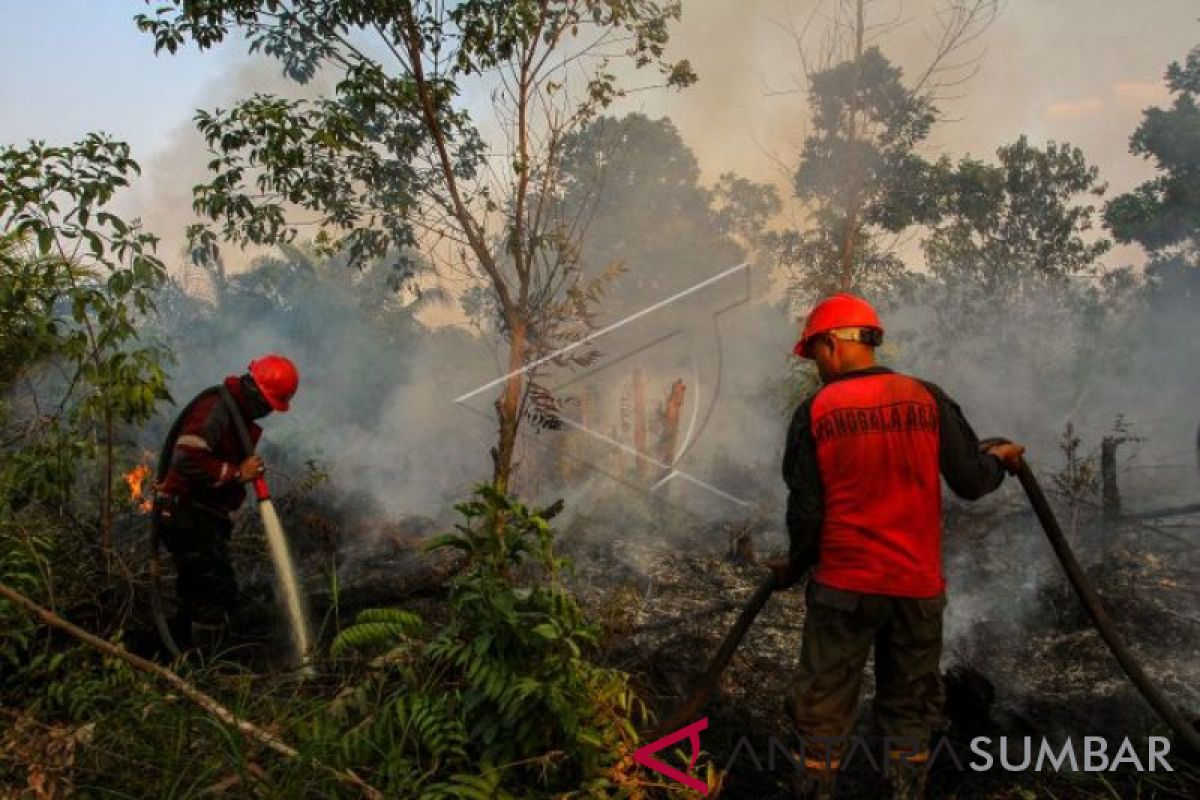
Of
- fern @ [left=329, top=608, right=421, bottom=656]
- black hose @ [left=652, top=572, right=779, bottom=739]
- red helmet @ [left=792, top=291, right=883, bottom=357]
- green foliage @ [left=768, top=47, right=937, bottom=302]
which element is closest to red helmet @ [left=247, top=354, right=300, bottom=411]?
fern @ [left=329, top=608, right=421, bottom=656]

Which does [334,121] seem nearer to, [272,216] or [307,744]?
[272,216]

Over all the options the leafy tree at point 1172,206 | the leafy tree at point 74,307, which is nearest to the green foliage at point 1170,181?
the leafy tree at point 1172,206

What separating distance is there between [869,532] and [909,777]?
0.97 meters

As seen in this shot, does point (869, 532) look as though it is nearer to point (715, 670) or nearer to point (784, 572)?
point (784, 572)

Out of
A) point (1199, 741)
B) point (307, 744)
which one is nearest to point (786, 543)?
point (1199, 741)

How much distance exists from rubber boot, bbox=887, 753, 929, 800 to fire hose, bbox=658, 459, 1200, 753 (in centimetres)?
79

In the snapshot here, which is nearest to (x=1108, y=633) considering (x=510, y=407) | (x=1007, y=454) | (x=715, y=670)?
(x=1007, y=454)

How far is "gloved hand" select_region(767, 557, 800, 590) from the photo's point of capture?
3.06m

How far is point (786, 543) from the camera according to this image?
26.4ft

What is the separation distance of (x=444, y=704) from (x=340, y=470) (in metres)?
8.10

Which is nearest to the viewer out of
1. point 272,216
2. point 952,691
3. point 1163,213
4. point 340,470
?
point 952,691

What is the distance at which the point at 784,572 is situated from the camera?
3.11m

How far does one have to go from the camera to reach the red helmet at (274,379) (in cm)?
475

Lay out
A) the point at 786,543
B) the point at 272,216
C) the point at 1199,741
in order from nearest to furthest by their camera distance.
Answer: the point at 1199,741, the point at 272,216, the point at 786,543
